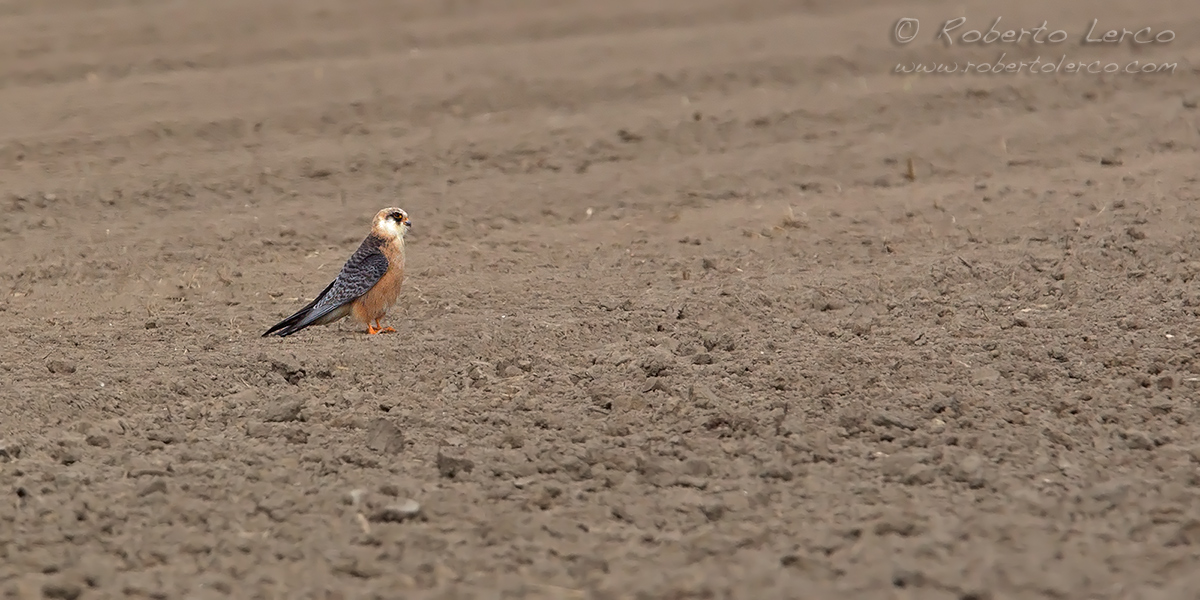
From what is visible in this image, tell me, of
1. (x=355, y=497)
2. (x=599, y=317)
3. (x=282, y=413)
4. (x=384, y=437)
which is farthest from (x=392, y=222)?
(x=355, y=497)

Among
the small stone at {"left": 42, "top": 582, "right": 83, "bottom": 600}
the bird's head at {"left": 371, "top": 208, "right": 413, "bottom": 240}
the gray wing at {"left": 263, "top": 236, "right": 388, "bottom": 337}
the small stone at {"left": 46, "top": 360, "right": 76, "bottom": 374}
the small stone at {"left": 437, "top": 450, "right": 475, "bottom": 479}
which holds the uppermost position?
the bird's head at {"left": 371, "top": 208, "right": 413, "bottom": 240}

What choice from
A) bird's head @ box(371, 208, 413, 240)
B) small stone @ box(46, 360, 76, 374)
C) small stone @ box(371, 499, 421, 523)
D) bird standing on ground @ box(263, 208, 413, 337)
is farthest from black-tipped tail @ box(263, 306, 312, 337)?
small stone @ box(371, 499, 421, 523)

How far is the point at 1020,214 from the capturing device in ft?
24.3

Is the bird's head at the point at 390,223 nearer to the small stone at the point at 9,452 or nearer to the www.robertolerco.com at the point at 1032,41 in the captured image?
the small stone at the point at 9,452

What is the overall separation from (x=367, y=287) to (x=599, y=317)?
3.51ft

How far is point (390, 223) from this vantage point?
5.98 metres

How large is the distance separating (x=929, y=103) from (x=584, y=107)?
2538mm

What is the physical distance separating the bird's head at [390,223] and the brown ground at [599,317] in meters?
0.43

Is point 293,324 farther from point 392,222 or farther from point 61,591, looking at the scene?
point 61,591

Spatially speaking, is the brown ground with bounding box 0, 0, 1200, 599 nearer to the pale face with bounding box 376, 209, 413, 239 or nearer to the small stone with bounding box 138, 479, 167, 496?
the small stone with bounding box 138, 479, 167, 496

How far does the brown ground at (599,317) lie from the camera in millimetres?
4109

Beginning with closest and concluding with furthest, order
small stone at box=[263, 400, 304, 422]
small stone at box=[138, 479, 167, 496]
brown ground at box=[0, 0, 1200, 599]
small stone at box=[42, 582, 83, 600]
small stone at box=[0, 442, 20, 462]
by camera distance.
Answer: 1. small stone at box=[42, 582, 83, 600]
2. brown ground at box=[0, 0, 1200, 599]
3. small stone at box=[138, 479, 167, 496]
4. small stone at box=[0, 442, 20, 462]
5. small stone at box=[263, 400, 304, 422]

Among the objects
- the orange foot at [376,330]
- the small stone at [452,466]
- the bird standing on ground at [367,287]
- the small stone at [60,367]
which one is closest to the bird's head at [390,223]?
the bird standing on ground at [367,287]

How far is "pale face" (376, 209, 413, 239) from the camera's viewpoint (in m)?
5.95
